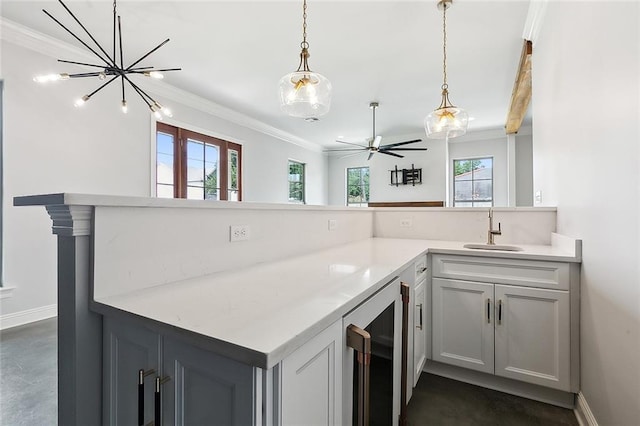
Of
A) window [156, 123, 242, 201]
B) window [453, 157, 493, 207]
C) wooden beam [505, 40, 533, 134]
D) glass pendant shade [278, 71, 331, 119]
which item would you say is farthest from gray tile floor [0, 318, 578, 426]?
window [453, 157, 493, 207]

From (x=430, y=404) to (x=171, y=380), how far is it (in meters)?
1.56

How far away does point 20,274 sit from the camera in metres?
2.97

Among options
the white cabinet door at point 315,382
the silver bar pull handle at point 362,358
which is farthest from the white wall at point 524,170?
the white cabinet door at point 315,382

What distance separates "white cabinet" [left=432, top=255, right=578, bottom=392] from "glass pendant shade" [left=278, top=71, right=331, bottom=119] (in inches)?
54.0

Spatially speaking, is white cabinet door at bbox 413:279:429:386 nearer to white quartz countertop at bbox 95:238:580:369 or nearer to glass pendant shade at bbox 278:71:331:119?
white quartz countertop at bbox 95:238:580:369

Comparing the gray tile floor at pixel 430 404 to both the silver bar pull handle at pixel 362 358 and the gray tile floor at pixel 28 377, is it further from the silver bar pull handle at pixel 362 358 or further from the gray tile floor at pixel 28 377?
the silver bar pull handle at pixel 362 358

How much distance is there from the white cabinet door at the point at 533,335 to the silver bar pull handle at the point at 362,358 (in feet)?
4.26

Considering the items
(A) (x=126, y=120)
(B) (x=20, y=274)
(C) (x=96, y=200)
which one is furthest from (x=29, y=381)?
(A) (x=126, y=120)

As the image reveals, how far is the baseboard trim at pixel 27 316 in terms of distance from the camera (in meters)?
2.84

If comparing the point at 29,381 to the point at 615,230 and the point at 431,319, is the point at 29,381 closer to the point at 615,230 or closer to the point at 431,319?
the point at 431,319

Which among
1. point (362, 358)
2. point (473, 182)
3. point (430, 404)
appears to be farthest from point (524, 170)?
point (362, 358)

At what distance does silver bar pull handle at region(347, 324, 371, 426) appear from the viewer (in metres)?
0.86

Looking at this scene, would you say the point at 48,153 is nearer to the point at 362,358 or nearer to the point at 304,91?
the point at 304,91

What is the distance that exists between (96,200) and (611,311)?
189cm
